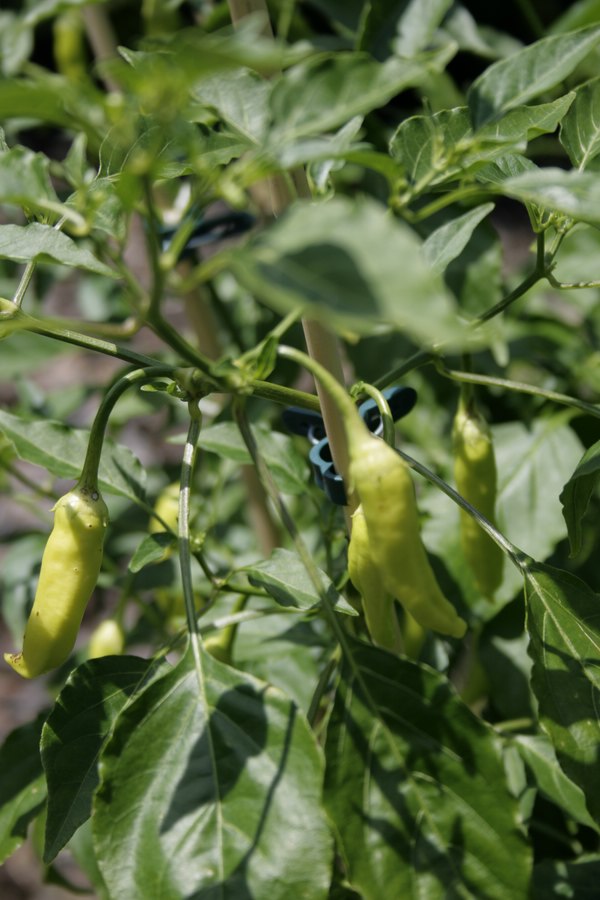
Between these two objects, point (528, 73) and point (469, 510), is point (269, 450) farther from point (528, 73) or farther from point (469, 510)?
point (528, 73)

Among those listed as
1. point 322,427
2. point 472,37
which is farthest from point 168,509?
point 472,37

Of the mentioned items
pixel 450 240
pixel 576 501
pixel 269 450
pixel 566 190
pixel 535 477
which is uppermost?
pixel 566 190

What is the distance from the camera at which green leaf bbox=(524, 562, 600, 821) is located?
647 mm

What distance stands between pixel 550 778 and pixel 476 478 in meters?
0.28

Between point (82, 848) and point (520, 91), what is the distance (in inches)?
32.6

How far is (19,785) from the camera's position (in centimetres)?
89

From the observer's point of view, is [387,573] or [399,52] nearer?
[387,573]

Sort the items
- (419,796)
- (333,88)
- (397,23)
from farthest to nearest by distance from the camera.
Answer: (397,23)
(419,796)
(333,88)

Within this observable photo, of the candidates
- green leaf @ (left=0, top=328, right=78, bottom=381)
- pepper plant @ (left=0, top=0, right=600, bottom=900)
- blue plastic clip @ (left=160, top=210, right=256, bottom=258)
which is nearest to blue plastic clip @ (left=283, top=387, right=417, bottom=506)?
pepper plant @ (left=0, top=0, right=600, bottom=900)

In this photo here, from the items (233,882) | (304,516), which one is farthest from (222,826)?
(304,516)

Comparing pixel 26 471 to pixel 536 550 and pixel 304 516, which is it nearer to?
pixel 304 516

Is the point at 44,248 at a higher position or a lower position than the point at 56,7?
lower

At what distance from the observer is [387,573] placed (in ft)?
1.92

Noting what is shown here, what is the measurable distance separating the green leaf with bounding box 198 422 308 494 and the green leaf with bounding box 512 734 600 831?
0.31 m
